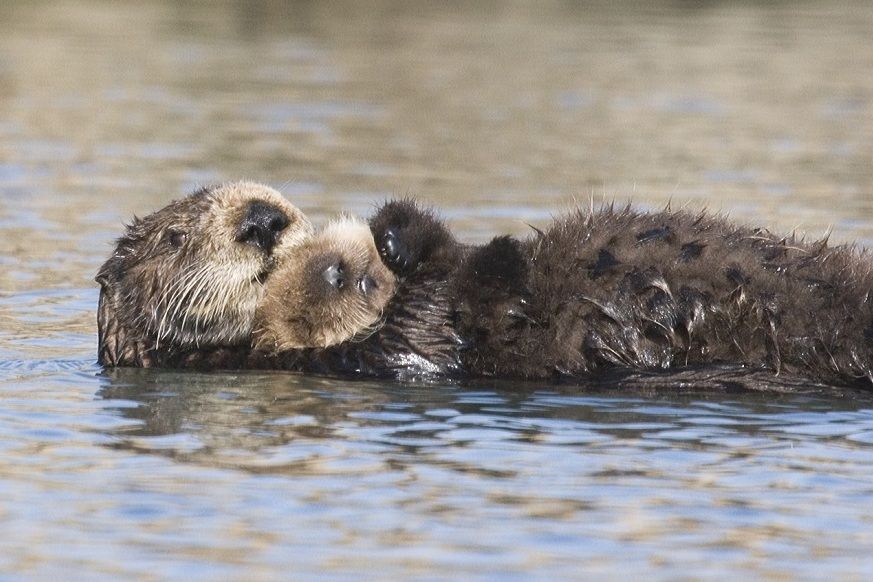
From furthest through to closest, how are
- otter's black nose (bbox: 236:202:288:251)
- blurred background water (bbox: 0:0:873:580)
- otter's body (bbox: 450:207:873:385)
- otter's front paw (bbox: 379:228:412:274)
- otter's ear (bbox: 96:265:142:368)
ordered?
otter's ear (bbox: 96:265:142:368)
otter's black nose (bbox: 236:202:288:251)
otter's front paw (bbox: 379:228:412:274)
otter's body (bbox: 450:207:873:385)
blurred background water (bbox: 0:0:873:580)

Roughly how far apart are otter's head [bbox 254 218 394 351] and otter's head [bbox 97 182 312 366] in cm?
8

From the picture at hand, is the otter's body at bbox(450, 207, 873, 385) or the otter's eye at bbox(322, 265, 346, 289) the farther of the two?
the otter's eye at bbox(322, 265, 346, 289)

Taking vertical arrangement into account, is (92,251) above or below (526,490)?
above

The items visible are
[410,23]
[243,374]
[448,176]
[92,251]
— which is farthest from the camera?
[410,23]

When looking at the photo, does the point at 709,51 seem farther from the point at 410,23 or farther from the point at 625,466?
the point at 625,466

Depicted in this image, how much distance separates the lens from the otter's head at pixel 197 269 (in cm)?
682

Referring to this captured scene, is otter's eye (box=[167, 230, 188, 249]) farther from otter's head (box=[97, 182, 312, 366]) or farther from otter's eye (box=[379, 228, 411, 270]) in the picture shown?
otter's eye (box=[379, 228, 411, 270])

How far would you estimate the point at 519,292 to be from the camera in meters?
6.29

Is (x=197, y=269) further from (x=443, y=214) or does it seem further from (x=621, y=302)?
(x=443, y=214)

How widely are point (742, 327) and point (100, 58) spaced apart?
15378 millimetres

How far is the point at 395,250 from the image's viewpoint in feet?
21.9

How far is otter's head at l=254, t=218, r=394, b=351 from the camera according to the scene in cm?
674

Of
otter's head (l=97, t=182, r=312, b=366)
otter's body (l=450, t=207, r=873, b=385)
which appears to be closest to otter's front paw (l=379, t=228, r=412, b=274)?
otter's body (l=450, t=207, r=873, b=385)

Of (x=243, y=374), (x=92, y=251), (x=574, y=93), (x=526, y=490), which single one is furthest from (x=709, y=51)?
(x=526, y=490)
